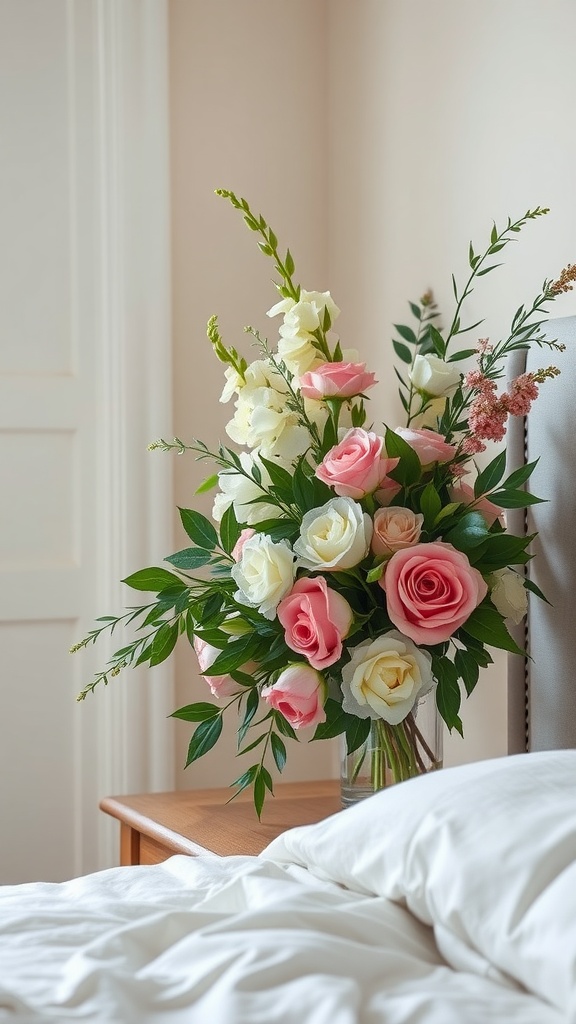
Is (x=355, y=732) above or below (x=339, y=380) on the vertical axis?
below

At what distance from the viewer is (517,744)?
1534 millimetres

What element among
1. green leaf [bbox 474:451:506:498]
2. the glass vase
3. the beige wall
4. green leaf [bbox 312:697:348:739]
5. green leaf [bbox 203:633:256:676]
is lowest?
the glass vase

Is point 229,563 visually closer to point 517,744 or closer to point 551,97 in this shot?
point 517,744

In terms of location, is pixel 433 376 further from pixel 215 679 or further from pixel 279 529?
pixel 215 679

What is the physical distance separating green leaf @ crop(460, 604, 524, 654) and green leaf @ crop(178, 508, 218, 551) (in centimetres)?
32

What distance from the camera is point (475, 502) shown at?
1.33 m

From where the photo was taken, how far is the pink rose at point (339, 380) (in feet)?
4.40

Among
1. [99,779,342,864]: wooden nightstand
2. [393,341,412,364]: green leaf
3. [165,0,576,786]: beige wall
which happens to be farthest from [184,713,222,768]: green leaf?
[393,341,412,364]: green leaf

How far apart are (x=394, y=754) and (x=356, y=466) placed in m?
0.33

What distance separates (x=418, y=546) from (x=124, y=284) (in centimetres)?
120

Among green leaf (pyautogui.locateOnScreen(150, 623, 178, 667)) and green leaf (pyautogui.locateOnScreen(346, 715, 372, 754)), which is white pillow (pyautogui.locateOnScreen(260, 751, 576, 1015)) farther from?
green leaf (pyautogui.locateOnScreen(150, 623, 178, 667))

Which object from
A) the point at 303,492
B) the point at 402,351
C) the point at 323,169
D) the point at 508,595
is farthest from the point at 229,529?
the point at 323,169

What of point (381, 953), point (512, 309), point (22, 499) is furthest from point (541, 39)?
point (381, 953)

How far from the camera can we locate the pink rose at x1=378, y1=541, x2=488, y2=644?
1234mm
